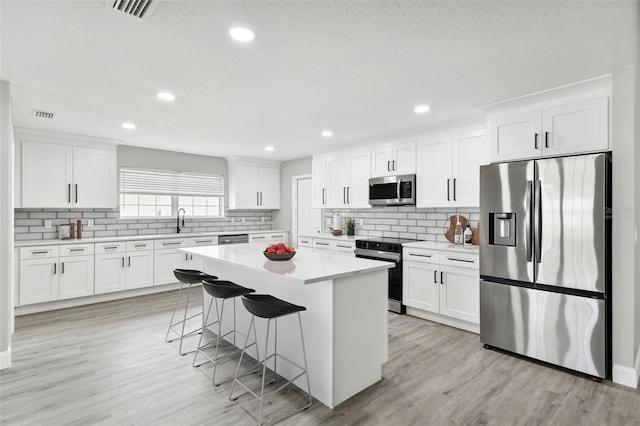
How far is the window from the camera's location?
18.8ft

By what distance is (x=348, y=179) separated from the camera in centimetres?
550

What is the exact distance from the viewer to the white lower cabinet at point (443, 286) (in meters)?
3.68

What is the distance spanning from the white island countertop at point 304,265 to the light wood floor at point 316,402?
3.07 ft

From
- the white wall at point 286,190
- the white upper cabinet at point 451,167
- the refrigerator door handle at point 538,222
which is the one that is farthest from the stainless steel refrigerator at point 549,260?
the white wall at point 286,190

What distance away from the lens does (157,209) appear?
239 inches

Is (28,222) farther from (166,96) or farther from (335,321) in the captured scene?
(335,321)

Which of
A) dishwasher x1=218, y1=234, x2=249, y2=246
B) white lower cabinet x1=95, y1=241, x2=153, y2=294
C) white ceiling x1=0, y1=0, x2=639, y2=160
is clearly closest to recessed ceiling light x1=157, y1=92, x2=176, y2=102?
white ceiling x1=0, y1=0, x2=639, y2=160

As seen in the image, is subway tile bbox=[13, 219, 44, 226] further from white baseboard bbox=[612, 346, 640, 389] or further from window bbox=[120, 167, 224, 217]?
white baseboard bbox=[612, 346, 640, 389]

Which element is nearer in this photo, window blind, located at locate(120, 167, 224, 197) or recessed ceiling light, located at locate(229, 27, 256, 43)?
recessed ceiling light, located at locate(229, 27, 256, 43)

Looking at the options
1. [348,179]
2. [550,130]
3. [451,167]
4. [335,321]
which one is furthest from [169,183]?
[550,130]

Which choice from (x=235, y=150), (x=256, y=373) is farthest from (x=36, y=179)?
(x=256, y=373)

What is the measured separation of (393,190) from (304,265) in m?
2.57

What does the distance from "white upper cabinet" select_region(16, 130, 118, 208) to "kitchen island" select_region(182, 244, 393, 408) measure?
358cm

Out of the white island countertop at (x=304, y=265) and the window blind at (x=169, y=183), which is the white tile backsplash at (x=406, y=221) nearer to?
the white island countertop at (x=304, y=265)
